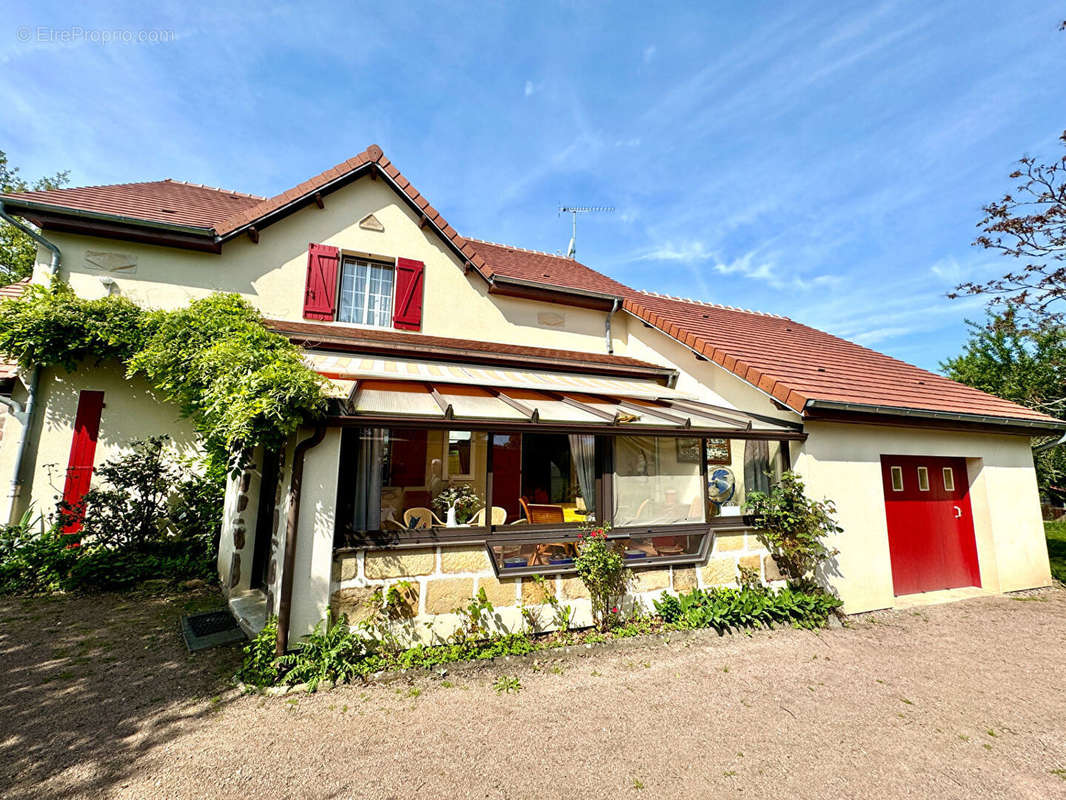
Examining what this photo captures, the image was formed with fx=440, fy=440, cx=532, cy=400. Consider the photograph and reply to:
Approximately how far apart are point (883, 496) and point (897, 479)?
1192 mm

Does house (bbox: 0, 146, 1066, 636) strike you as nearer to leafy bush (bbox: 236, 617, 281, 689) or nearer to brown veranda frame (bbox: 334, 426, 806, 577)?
brown veranda frame (bbox: 334, 426, 806, 577)

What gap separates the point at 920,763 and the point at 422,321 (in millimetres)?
11058

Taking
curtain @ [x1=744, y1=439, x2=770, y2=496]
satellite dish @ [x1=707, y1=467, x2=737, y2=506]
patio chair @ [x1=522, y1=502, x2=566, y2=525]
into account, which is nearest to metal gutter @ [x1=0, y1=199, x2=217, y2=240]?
patio chair @ [x1=522, y1=502, x2=566, y2=525]

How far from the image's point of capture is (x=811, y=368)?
9531 millimetres

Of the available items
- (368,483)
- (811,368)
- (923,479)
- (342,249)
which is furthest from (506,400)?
(923,479)

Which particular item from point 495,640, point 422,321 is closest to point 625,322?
point 422,321

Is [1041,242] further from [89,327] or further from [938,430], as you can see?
[89,327]

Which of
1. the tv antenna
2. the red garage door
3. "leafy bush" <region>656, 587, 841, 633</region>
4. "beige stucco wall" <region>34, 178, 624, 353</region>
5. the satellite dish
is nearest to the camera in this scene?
"leafy bush" <region>656, 587, 841, 633</region>

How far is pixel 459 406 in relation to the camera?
21.8 feet

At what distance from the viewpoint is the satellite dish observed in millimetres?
8023

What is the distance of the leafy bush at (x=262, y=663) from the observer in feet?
16.5

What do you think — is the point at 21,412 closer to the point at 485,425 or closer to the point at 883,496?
A: the point at 485,425

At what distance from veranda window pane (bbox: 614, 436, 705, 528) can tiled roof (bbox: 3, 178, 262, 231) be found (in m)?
10.2

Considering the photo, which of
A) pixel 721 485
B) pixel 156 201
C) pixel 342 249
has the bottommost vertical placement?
pixel 721 485
